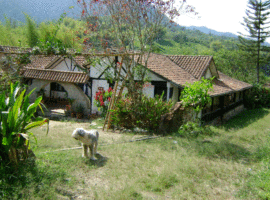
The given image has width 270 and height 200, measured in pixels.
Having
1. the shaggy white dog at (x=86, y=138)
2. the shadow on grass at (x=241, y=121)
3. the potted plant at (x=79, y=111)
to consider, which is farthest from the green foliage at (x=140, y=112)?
the potted plant at (x=79, y=111)

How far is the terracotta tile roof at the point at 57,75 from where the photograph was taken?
15047 mm

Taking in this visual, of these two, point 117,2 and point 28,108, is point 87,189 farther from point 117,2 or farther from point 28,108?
point 117,2

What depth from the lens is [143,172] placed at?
562 cm

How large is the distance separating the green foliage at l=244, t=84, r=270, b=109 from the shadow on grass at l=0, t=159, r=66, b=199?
947 inches

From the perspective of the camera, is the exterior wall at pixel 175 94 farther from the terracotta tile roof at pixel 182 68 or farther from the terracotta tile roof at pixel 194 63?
the terracotta tile roof at pixel 194 63

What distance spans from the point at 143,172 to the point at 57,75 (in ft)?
39.1

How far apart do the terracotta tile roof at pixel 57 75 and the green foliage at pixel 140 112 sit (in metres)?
5.34

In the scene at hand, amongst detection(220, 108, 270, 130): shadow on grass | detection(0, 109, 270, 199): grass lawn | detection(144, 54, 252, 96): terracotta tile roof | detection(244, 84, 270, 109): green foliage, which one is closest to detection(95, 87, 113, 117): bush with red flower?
detection(144, 54, 252, 96): terracotta tile roof

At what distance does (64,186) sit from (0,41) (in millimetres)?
29300

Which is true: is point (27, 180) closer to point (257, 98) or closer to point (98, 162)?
point (98, 162)

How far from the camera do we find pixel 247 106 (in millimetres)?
25109

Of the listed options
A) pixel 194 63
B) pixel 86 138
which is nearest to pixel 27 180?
pixel 86 138

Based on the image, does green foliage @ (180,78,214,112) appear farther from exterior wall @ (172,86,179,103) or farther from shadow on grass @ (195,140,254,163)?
exterior wall @ (172,86,179,103)

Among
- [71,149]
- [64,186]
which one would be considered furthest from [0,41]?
[64,186]
